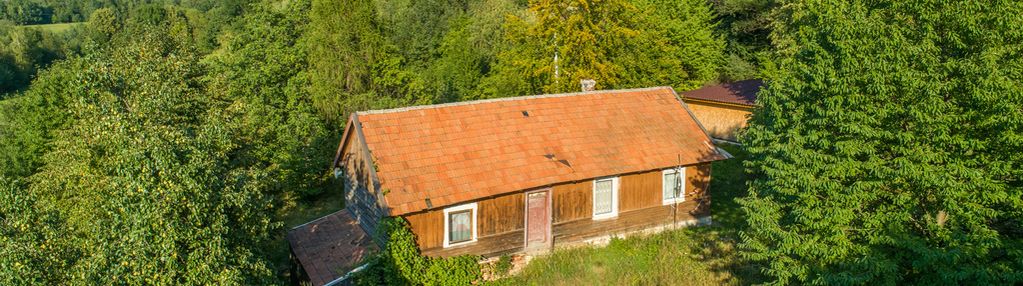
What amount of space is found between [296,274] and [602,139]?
→ 9.66 metres

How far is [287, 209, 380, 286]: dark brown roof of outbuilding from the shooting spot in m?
15.6

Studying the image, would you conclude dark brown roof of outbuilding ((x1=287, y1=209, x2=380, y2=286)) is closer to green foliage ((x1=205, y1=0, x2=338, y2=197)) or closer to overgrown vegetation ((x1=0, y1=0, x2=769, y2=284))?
overgrown vegetation ((x1=0, y1=0, x2=769, y2=284))

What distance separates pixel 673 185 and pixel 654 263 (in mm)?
3253

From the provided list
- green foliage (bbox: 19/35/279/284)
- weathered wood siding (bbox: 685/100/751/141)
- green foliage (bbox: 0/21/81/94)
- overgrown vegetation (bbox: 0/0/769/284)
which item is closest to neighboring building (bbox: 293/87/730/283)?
overgrown vegetation (bbox: 0/0/769/284)

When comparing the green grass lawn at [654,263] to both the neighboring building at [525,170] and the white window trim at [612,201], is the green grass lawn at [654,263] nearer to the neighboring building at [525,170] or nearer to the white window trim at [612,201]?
the neighboring building at [525,170]

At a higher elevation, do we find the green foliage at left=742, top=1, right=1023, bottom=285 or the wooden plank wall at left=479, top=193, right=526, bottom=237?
the green foliage at left=742, top=1, right=1023, bottom=285

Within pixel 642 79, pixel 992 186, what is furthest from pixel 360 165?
pixel 642 79

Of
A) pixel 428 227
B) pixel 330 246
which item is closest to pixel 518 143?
pixel 428 227

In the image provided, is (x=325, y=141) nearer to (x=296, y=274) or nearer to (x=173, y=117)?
(x=296, y=274)

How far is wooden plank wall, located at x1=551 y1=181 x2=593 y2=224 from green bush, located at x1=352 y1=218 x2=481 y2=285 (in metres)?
3.55

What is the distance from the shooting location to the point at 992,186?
10883 mm

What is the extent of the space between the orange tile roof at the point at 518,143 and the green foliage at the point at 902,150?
19.1 ft

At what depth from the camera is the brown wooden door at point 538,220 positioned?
17109 mm

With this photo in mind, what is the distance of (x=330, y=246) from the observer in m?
17.3
